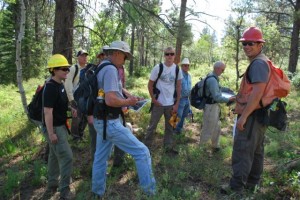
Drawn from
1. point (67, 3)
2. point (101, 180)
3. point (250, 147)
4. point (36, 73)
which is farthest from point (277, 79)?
point (36, 73)

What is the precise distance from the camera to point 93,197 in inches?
161

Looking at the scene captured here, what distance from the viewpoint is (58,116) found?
170 inches

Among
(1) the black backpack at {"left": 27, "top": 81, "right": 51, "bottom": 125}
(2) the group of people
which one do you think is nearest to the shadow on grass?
(2) the group of people

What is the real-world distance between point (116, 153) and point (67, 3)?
10.2 ft

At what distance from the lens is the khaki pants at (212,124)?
625cm

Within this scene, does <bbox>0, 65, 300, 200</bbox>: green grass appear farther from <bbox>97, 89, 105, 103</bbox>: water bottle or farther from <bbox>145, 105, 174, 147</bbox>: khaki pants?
<bbox>97, 89, 105, 103</bbox>: water bottle

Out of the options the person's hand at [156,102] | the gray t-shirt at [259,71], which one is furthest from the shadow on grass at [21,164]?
the gray t-shirt at [259,71]

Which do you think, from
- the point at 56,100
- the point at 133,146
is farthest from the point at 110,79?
the point at 56,100

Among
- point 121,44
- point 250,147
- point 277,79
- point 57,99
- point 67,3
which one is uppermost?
point 67,3

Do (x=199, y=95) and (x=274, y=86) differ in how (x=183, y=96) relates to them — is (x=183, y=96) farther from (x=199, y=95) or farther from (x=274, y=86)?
(x=274, y=86)

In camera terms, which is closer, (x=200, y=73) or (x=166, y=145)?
(x=166, y=145)

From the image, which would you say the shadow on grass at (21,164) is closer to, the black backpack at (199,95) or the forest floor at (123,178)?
the forest floor at (123,178)

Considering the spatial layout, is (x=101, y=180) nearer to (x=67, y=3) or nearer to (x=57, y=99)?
(x=57, y=99)

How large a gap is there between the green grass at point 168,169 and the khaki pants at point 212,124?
0.90ft
